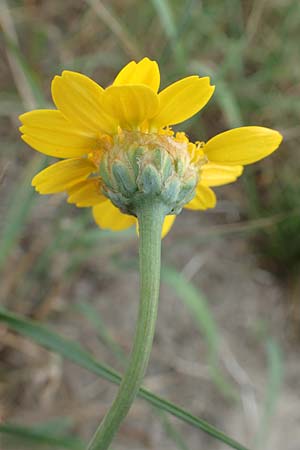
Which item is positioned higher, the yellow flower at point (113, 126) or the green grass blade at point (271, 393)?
the green grass blade at point (271, 393)

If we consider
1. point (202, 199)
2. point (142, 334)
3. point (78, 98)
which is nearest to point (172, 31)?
point (202, 199)

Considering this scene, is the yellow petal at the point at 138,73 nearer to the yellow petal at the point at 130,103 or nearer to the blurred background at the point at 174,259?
the yellow petal at the point at 130,103

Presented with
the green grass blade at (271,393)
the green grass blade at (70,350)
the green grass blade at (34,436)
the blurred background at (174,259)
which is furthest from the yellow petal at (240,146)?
the green grass blade at (271,393)

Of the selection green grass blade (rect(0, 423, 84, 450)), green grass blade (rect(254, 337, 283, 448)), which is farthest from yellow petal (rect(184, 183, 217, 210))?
green grass blade (rect(254, 337, 283, 448))

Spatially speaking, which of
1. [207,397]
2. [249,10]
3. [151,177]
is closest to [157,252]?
[151,177]

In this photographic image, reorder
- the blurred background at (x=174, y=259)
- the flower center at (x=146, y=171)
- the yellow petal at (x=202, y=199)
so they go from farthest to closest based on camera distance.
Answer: the blurred background at (x=174, y=259) → the yellow petal at (x=202, y=199) → the flower center at (x=146, y=171)

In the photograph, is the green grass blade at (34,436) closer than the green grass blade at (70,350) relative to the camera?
No
